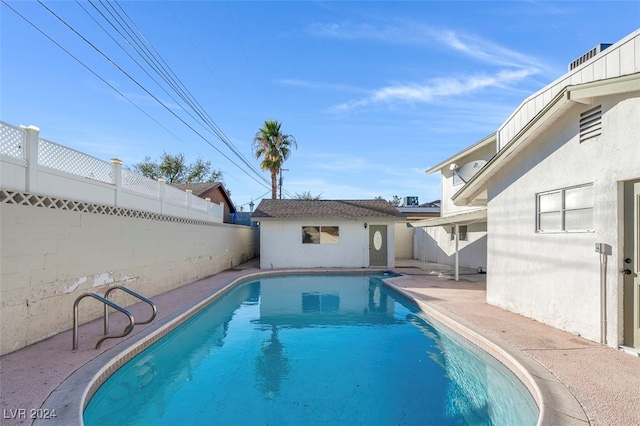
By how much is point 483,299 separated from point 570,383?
18.8 ft

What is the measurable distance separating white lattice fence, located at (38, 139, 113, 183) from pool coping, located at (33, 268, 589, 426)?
11.7 feet

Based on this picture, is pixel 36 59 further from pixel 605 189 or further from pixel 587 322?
pixel 587 322

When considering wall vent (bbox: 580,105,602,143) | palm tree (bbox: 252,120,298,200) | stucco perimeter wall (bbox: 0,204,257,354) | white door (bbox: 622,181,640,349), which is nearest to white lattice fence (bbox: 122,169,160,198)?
stucco perimeter wall (bbox: 0,204,257,354)

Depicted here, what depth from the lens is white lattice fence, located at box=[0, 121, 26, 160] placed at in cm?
520

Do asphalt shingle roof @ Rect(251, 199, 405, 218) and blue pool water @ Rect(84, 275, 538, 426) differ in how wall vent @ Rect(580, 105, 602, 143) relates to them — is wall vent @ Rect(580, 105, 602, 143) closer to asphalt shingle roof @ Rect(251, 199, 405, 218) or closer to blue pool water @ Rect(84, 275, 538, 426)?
blue pool water @ Rect(84, 275, 538, 426)

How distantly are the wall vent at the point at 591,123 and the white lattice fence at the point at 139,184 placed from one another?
10116 mm

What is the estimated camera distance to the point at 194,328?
7730mm

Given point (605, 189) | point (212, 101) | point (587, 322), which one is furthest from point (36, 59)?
point (587, 322)

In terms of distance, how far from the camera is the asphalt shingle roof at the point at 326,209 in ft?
58.5

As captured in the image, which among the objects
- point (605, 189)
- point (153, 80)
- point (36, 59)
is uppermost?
point (153, 80)

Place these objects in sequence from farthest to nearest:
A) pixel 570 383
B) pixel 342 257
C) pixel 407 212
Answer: pixel 407 212
pixel 342 257
pixel 570 383

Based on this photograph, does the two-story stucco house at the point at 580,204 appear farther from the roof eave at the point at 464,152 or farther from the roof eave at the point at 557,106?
the roof eave at the point at 464,152

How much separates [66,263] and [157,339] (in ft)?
7.29

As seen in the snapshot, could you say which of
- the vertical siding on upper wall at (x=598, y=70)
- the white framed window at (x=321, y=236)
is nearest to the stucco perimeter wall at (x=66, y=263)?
the white framed window at (x=321, y=236)
